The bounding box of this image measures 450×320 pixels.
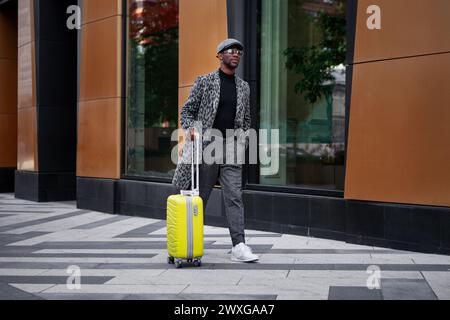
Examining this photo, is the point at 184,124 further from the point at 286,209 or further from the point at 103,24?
the point at 103,24

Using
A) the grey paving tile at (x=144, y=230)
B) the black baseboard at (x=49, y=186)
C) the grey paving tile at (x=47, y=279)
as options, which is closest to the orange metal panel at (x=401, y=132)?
the grey paving tile at (x=144, y=230)

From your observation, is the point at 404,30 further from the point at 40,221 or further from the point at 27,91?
the point at 27,91

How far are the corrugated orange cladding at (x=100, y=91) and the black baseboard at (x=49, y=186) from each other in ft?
6.51

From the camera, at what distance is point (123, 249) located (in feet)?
24.1

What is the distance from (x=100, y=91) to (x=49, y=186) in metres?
3.34

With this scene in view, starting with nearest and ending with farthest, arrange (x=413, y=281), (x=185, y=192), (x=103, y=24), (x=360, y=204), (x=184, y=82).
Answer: (x=413, y=281) → (x=185, y=192) → (x=360, y=204) → (x=184, y=82) → (x=103, y=24)

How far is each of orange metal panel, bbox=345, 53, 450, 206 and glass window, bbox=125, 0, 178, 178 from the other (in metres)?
3.88

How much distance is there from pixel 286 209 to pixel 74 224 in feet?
11.5

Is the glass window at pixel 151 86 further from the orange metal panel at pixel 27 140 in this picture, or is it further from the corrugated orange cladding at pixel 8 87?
the corrugated orange cladding at pixel 8 87

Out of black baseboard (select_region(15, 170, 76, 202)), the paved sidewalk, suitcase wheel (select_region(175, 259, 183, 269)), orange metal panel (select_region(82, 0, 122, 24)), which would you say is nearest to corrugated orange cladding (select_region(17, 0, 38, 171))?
black baseboard (select_region(15, 170, 76, 202))

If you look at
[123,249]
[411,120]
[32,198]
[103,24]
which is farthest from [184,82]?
[32,198]

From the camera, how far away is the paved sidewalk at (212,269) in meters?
4.94

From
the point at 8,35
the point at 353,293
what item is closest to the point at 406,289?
the point at 353,293

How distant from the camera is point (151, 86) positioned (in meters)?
11.2
